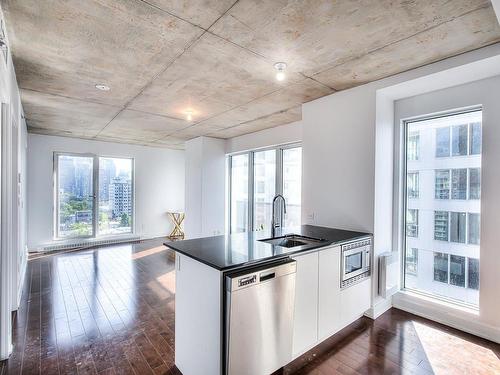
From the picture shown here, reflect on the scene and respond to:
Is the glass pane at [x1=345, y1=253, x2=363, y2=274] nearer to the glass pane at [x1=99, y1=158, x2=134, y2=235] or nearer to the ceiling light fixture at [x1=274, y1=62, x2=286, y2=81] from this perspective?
the ceiling light fixture at [x1=274, y1=62, x2=286, y2=81]

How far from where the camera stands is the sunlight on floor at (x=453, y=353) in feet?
7.06

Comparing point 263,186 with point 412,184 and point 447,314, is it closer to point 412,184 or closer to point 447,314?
point 412,184

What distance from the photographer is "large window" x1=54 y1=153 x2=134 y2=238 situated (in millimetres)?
6418

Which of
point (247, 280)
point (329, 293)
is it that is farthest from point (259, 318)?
point (329, 293)

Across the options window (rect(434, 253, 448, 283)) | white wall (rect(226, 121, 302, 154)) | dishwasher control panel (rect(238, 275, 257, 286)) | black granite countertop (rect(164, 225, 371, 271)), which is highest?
white wall (rect(226, 121, 302, 154))

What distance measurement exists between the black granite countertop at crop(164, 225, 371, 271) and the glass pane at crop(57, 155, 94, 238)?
5.48 metres

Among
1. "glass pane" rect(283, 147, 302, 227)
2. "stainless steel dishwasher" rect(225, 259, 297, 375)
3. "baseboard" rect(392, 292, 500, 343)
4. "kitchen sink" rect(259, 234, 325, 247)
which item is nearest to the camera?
"stainless steel dishwasher" rect(225, 259, 297, 375)

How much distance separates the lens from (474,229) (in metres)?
2.81

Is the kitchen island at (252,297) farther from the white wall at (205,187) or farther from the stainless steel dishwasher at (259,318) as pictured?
the white wall at (205,187)

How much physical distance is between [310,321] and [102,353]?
183cm

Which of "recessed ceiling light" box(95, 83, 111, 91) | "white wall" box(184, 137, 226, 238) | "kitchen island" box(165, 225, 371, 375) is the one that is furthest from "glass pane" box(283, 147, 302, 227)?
"recessed ceiling light" box(95, 83, 111, 91)

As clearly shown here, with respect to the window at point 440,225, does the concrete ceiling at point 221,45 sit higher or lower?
higher

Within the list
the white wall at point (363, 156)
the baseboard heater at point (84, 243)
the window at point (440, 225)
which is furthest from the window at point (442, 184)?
the baseboard heater at point (84, 243)

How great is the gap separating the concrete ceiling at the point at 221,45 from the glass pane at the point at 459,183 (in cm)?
124
